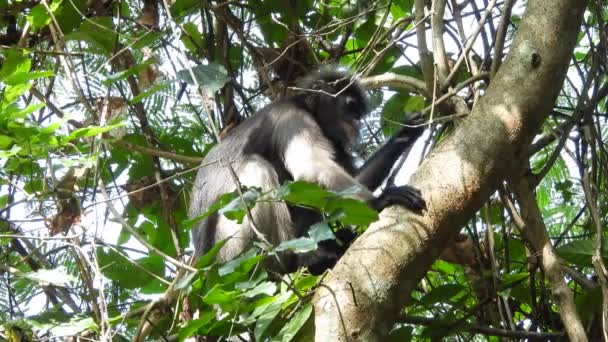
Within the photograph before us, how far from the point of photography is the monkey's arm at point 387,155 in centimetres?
439

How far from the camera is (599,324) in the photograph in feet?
11.8

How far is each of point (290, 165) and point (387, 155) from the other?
54 centimetres

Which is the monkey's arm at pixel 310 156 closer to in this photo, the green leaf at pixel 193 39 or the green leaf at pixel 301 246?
the green leaf at pixel 193 39

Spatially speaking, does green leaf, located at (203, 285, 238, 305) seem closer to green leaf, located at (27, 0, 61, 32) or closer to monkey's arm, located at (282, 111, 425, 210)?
monkey's arm, located at (282, 111, 425, 210)

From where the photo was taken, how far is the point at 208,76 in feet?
10.9

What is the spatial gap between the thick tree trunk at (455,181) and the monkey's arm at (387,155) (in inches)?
52.5

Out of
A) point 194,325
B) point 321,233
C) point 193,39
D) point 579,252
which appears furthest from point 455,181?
point 193,39

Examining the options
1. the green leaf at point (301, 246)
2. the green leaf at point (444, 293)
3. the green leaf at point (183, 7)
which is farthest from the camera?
the green leaf at point (183, 7)

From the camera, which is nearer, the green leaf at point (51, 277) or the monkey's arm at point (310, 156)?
the green leaf at point (51, 277)

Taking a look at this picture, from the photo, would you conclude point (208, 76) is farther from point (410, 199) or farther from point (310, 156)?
point (310, 156)

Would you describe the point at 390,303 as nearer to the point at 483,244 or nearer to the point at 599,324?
the point at 599,324

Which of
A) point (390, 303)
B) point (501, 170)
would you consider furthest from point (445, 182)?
point (390, 303)

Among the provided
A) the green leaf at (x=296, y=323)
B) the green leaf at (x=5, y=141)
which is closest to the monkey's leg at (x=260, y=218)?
the green leaf at (x=5, y=141)

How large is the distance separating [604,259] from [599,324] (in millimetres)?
315
